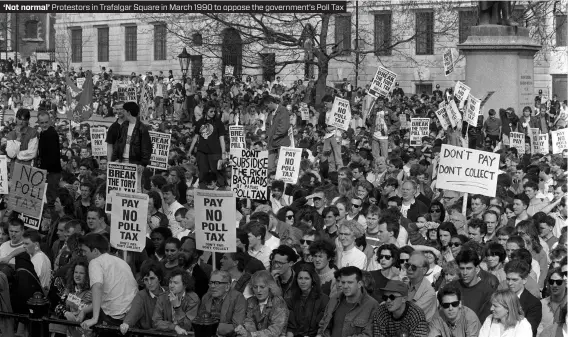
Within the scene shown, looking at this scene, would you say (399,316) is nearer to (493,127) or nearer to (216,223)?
(216,223)

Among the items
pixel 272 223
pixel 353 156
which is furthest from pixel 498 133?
pixel 272 223

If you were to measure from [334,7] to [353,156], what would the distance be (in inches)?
252

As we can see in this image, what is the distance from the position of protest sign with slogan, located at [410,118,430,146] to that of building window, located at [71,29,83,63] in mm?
39157

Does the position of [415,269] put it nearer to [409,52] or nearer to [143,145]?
[143,145]

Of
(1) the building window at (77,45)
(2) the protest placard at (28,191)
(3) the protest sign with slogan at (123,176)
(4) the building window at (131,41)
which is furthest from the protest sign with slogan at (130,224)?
(1) the building window at (77,45)

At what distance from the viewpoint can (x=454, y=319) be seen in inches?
400

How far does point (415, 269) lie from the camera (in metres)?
11.1

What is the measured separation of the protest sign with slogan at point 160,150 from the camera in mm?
20688

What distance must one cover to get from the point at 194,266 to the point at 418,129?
15.7 meters

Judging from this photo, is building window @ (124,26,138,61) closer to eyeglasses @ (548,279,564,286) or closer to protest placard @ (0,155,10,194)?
protest placard @ (0,155,10,194)

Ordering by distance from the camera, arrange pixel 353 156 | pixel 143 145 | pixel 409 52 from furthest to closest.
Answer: pixel 409 52 → pixel 353 156 → pixel 143 145

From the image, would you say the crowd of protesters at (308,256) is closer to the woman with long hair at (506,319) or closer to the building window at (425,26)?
the woman with long hair at (506,319)

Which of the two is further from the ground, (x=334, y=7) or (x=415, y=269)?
(x=334, y=7)

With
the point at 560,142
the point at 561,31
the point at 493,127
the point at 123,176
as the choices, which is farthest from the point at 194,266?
the point at 561,31
